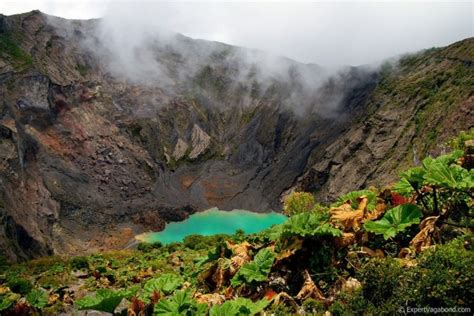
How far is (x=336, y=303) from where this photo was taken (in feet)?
26.7

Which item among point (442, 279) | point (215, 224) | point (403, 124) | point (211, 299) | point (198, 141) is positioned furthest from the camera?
point (198, 141)

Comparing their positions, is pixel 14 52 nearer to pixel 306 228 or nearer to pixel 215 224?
pixel 215 224

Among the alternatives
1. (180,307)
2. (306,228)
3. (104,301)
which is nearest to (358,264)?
(306,228)

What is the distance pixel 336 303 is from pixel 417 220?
2320mm

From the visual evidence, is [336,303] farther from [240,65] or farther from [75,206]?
[240,65]

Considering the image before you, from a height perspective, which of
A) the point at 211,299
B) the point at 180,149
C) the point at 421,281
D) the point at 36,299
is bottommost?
the point at 180,149

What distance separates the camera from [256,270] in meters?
9.71

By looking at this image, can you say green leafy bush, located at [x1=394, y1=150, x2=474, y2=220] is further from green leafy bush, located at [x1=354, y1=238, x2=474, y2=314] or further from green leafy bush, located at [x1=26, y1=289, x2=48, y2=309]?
green leafy bush, located at [x1=26, y1=289, x2=48, y2=309]

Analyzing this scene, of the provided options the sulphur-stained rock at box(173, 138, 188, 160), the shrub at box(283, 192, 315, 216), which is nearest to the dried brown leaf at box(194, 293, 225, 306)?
the shrub at box(283, 192, 315, 216)

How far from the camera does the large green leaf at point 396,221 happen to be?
29.2 feet

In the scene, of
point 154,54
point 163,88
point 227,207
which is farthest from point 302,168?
point 154,54

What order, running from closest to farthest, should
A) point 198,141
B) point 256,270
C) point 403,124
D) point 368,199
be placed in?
point 256,270
point 368,199
point 403,124
point 198,141

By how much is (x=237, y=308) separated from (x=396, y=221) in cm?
367

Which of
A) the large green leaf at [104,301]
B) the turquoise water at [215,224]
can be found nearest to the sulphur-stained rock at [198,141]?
the turquoise water at [215,224]
